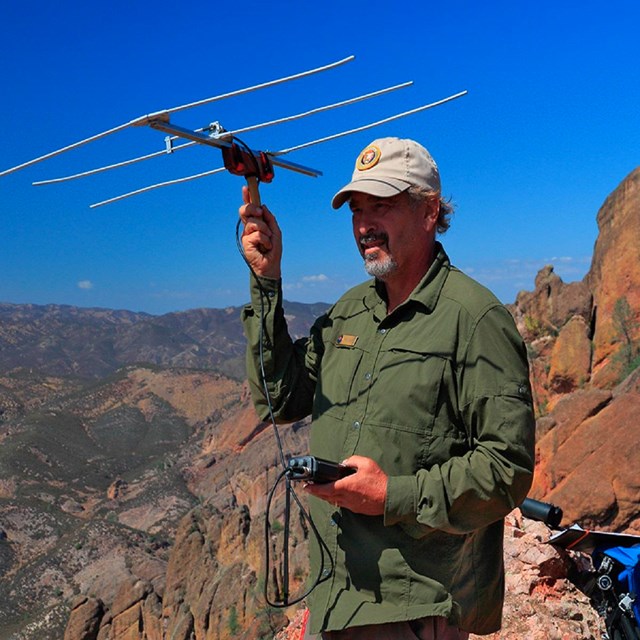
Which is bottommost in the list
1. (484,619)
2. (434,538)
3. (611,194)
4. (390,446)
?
(484,619)

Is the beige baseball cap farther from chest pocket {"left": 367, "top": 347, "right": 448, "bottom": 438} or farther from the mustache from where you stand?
chest pocket {"left": 367, "top": 347, "right": 448, "bottom": 438}

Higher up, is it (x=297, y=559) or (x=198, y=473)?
(x=198, y=473)

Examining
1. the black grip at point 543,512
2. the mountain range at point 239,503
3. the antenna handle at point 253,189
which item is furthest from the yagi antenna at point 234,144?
the black grip at point 543,512

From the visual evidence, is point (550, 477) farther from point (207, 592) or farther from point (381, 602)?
point (381, 602)

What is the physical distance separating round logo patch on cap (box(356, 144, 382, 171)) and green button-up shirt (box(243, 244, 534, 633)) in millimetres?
454

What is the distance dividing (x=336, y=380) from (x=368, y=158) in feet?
2.97

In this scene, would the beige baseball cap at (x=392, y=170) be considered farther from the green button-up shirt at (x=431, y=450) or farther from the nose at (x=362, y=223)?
the green button-up shirt at (x=431, y=450)

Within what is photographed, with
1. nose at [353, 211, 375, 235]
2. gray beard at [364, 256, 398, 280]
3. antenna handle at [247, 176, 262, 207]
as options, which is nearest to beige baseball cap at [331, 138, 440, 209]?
nose at [353, 211, 375, 235]

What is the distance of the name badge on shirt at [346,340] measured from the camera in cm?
286

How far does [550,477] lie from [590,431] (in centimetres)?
154

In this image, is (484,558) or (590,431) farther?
(590,431)

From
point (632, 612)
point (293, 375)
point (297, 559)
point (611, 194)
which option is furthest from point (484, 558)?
point (611, 194)

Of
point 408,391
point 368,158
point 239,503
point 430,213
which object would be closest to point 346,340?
point 408,391

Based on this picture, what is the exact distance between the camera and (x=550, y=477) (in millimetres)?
17406
